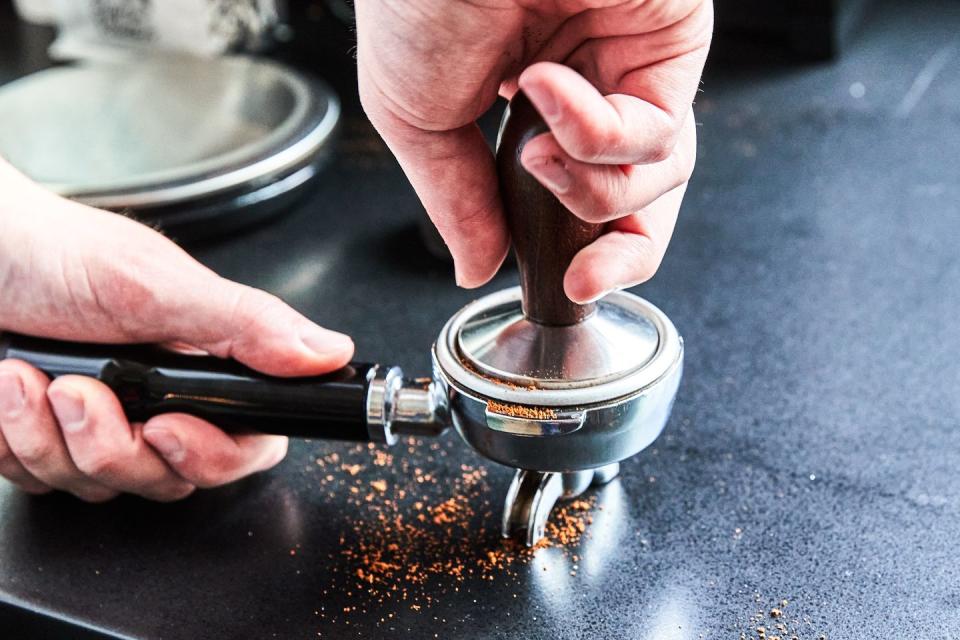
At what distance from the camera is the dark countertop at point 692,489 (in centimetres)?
54

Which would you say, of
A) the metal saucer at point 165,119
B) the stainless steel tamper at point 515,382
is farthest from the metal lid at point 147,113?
the stainless steel tamper at point 515,382

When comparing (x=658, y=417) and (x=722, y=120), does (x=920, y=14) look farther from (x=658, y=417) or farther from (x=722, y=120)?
(x=658, y=417)

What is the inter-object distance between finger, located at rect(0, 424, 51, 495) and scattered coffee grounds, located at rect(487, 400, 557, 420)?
1.04 feet

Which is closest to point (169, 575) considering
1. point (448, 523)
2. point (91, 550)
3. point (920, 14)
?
point (91, 550)

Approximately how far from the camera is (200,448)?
1.98ft

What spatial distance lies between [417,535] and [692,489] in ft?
0.57

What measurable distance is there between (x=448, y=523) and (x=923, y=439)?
32 cm

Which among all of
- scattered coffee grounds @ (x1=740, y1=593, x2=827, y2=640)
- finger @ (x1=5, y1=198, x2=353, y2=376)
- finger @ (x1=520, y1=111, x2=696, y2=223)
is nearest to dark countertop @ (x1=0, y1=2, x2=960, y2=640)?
scattered coffee grounds @ (x1=740, y1=593, x2=827, y2=640)

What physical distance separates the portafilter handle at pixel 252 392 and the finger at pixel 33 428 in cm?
1

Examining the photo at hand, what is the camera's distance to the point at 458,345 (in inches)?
22.0

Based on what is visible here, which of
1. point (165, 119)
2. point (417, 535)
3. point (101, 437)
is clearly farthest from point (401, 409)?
point (165, 119)

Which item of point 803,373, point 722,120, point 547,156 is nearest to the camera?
point 547,156

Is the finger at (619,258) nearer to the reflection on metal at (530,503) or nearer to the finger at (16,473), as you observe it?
the reflection on metal at (530,503)

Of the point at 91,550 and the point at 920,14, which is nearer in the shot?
the point at 91,550
